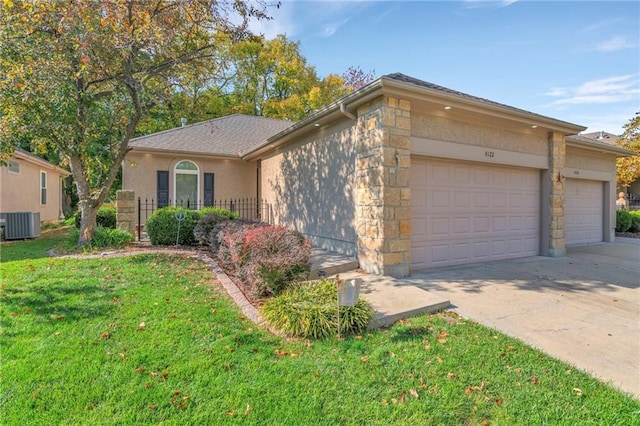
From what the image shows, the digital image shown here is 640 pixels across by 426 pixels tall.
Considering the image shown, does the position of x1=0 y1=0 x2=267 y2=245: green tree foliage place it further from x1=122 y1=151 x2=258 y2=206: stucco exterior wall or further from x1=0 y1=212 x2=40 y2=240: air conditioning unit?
x1=0 y1=212 x2=40 y2=240: air conditioning unit

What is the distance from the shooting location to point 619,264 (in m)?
7.74

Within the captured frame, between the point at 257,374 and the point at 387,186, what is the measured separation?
4053mm

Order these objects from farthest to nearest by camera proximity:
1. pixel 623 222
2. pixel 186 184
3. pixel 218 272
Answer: pixel 623 222 → pixel 186 184 → pixel 218 272

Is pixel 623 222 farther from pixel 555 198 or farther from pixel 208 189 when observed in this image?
pixel 208 189

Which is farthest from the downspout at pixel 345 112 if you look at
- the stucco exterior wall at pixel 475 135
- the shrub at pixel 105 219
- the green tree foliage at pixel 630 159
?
the green tree foliage at pixel 630 159

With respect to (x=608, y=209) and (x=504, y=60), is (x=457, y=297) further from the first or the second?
(x=608, y=209)

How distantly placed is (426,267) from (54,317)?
6387 millimetres

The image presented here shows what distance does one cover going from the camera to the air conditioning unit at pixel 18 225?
10992mm

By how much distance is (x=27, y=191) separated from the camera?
48.2ft

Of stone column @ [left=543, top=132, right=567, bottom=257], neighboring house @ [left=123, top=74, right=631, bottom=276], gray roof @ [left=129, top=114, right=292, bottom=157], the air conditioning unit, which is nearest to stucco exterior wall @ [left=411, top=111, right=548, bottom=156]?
neighboring house @ [left=123, top=74, right=631, bottom=276]

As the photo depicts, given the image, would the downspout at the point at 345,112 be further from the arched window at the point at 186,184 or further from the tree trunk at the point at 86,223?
the arched window at the point at 186,184

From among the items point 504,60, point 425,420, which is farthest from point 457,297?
point 504,60

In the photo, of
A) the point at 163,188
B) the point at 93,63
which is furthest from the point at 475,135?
the point at 163,188

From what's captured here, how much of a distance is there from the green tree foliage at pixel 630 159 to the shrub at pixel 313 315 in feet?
67.0
